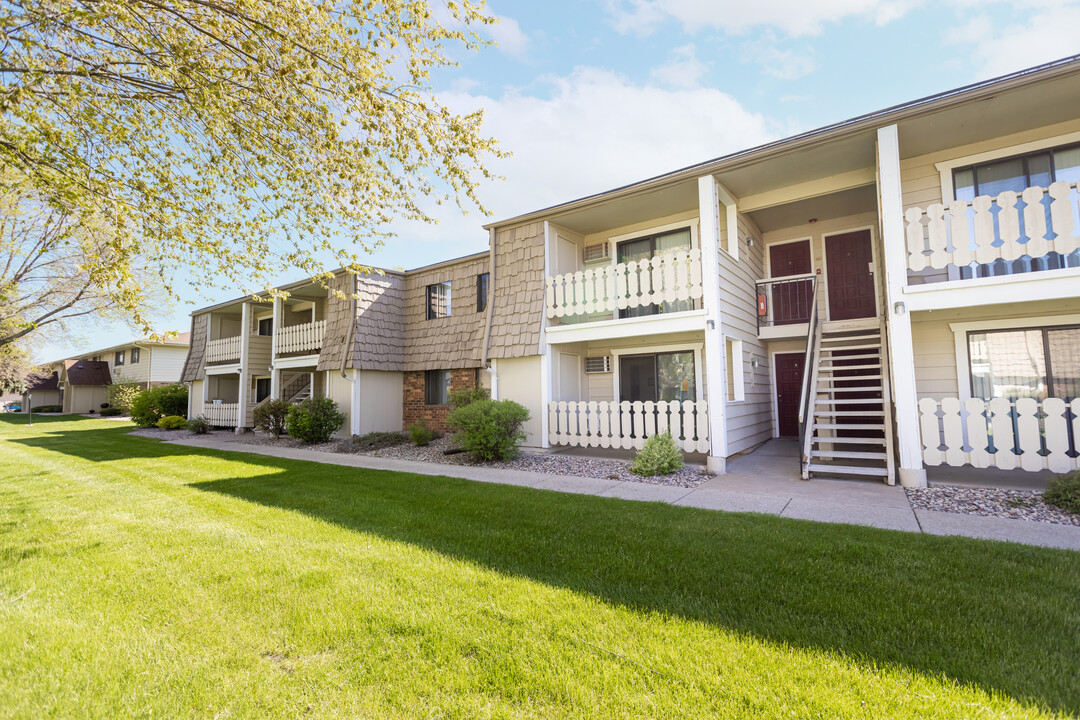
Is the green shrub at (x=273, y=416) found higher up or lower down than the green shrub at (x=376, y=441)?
higher up

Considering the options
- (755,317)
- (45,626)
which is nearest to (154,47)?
(45,626)

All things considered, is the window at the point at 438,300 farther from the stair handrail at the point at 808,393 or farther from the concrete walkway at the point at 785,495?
the stair handrail at the point at 808,393

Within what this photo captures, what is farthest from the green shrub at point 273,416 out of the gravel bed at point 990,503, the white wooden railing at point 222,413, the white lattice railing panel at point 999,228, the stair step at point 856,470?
the white lattice railing panel at point 999,228

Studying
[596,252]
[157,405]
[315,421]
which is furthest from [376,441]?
[157,405]

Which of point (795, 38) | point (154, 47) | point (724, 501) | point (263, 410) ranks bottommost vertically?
point (724, 501)

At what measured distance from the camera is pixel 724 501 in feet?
20.7

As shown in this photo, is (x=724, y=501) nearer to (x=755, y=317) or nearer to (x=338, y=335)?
A: (x=755, y=317)

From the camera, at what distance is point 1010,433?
6.56m

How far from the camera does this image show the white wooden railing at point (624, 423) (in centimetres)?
891

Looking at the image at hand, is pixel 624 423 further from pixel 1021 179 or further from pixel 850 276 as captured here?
pixel 1021 179

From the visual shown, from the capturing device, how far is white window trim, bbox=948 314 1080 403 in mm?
7973

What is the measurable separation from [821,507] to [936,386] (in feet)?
15.9

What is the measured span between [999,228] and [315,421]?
1514 cm

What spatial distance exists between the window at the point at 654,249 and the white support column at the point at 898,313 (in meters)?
4.11
